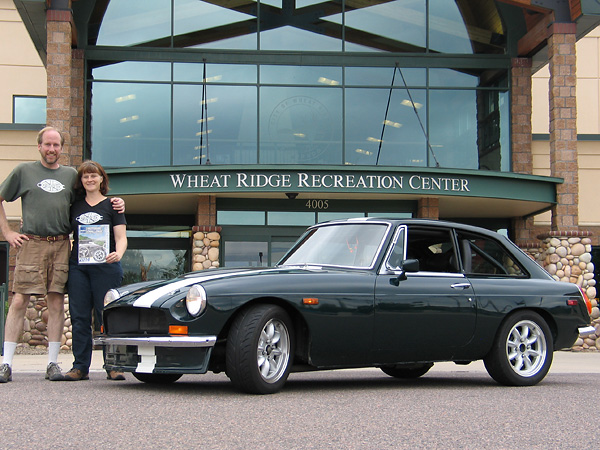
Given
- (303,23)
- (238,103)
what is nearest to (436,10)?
(303,23)

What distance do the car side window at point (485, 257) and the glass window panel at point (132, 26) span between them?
1213 cm

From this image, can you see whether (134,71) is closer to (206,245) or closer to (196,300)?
(206,245)

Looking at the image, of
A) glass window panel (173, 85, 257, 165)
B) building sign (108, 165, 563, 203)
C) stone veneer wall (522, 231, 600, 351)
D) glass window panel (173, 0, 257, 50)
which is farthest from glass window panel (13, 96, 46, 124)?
stone veneer wall (522, 231, 600, 351)

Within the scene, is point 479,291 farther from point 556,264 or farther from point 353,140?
point 353,140

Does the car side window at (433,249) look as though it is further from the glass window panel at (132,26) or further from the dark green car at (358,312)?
the glass window panel at (132,26)

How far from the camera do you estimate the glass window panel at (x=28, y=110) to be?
1953 cm

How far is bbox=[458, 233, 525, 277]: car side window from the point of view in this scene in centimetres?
760

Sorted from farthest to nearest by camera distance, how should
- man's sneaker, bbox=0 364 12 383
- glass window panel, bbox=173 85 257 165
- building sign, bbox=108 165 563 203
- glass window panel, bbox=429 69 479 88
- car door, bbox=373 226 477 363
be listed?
glass window panel, bbox=429 69 479 88, glass window panel, bbox=173 85 257 165, building sign, bbox=108 165 563 203, man's sneaker, bbox=0 364 12 383, car door, bbox=373 226 477 363

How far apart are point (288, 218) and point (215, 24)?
4.57 m

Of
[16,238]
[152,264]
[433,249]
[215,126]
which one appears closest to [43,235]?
[16,238]

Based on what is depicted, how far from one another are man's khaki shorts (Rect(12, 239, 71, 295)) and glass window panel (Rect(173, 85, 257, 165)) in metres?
10.6

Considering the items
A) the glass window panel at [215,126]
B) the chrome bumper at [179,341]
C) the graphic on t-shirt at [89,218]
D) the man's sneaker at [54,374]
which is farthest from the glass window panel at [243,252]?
the chrome bumper at [179,341]

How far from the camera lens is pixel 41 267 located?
7.26 meters

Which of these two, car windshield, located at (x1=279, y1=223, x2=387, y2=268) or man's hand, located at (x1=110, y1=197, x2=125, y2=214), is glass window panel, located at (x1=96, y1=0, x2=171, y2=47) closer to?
man's hand, located at (x1=110, y1=197, x2=125, y2=214)
